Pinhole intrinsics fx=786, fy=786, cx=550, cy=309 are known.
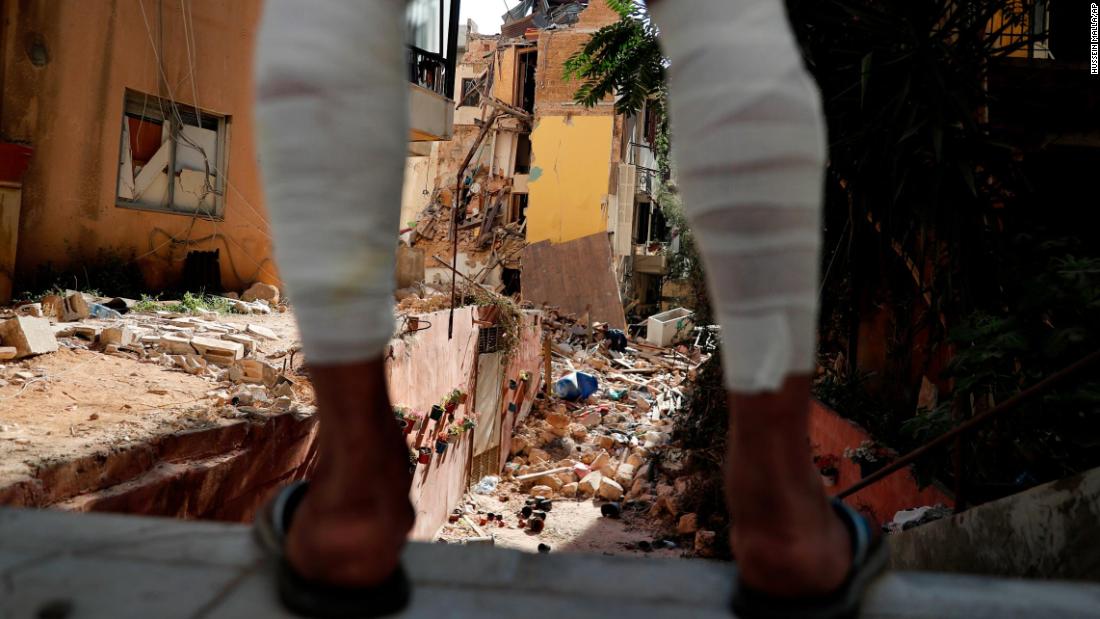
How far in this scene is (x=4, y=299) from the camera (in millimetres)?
6914

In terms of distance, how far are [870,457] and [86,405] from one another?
5.22m

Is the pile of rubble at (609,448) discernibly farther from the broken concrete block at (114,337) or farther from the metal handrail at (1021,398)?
the metal handrail at (1021,398)

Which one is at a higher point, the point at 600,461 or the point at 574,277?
the point at 574,277

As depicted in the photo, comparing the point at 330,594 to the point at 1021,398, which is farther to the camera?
the point at 1021,398

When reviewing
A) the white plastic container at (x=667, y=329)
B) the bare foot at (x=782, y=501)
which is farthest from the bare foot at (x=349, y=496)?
the white plastic container at (x=667, y=329)

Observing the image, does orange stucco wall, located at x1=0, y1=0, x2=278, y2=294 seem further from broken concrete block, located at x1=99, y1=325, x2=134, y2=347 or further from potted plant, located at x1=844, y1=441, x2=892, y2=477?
potted plant, located at x1=844, y1=441, x2=892, y2=477

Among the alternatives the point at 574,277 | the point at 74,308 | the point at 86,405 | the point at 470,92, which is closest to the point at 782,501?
the point at 86,405

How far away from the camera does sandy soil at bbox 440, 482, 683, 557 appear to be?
32.3 feet

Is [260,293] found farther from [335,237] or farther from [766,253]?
[766,253]

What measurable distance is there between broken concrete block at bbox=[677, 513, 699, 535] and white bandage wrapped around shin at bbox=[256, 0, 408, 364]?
9.99 m

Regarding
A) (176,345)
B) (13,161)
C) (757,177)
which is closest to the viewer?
(757,177)

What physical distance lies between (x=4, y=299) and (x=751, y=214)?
7961 mm

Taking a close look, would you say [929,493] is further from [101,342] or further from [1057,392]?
[101,342]

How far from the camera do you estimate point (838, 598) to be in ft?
2.36
